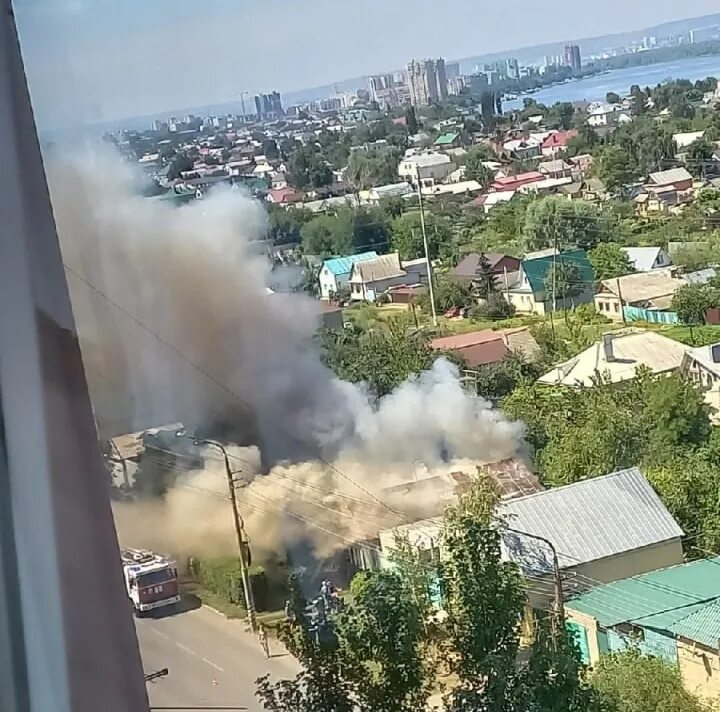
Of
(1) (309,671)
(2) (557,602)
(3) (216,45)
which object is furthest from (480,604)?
(3) (216,45)

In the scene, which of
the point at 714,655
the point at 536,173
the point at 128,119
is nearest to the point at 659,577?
the point at 714,655

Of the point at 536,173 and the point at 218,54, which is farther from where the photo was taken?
the point at 218,54

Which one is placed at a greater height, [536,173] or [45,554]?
[536,173]

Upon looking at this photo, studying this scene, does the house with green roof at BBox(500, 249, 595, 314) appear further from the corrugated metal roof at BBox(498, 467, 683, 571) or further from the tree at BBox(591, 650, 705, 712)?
the tree at BBox(591, 650, 705, 712)

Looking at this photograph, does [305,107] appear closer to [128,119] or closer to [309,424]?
[128,119]

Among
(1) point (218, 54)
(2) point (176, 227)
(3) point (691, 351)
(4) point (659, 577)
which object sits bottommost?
(4) point (659, 577)

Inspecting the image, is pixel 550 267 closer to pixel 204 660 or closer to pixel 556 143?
pixel 556 143
